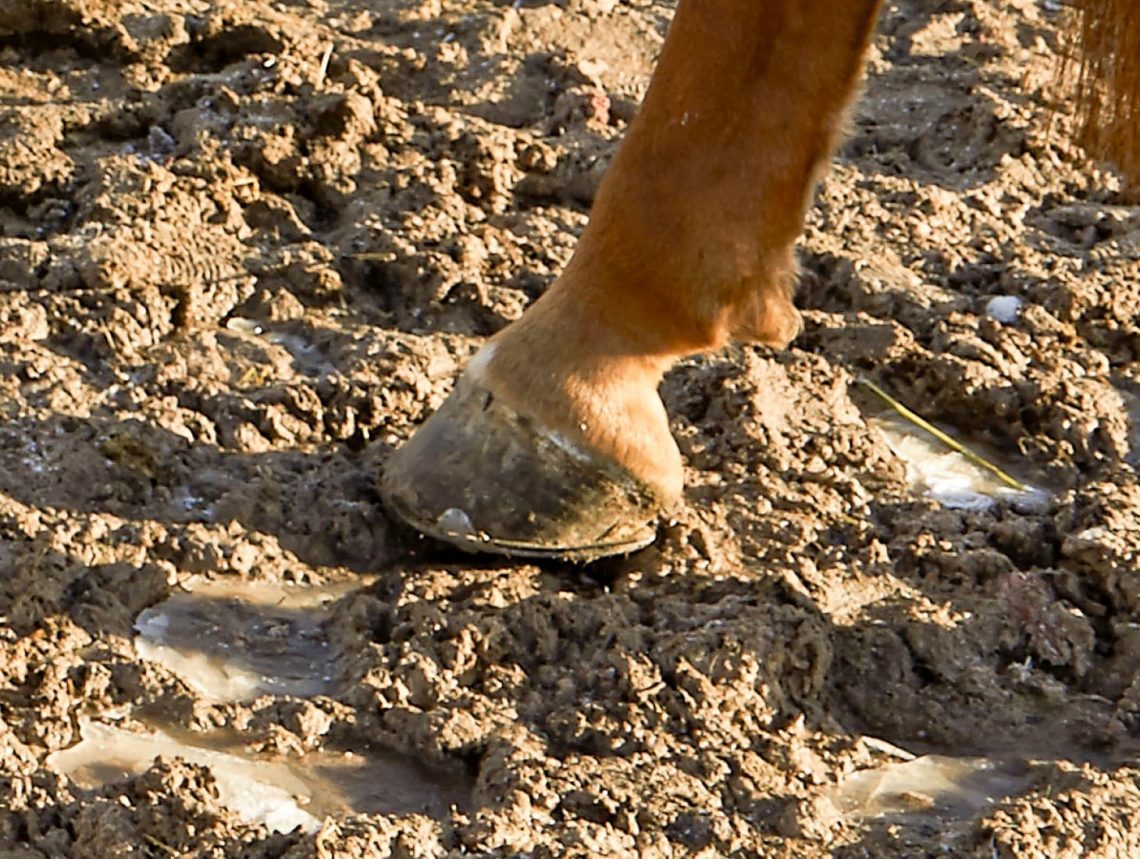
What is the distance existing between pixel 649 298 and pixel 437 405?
1.56ft

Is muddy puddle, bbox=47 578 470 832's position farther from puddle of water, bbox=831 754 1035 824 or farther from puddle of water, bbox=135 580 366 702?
puddle of water, bbox=831 754 1035 824

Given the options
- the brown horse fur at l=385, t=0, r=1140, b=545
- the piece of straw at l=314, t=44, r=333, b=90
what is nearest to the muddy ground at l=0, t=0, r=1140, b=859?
the piece of straw at l=314, t=44, r=333, b=90

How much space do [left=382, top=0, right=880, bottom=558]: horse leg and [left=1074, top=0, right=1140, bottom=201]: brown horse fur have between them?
0.26 meters

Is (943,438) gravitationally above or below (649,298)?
below

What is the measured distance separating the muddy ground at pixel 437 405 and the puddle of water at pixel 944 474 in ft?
0.15

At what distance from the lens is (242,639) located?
2188 millimetres

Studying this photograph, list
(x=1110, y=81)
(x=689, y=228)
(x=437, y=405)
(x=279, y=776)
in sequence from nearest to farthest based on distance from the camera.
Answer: (x=279, y=776), (x=1110, y=81), (x=689, y=228), (x=437, y=405)

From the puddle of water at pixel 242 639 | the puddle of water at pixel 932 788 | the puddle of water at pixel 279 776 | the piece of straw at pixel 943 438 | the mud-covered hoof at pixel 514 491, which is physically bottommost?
the puddle of water at pixel 279 776

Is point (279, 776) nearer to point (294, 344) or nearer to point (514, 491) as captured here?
point (514, 491)

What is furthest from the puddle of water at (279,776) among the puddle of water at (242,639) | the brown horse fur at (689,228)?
the brown horse fur at (689,228)

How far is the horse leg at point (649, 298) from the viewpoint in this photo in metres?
2.20

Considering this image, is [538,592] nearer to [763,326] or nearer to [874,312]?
[763,326]

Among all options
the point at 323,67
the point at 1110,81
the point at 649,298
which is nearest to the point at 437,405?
the point at 649,298

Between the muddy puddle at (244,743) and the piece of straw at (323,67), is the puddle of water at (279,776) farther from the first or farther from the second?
the piece of straw at (323,67)
